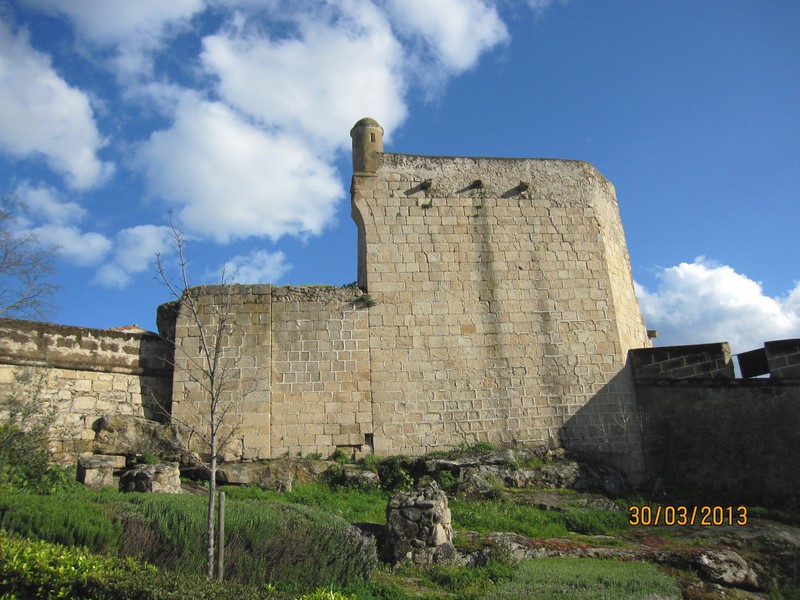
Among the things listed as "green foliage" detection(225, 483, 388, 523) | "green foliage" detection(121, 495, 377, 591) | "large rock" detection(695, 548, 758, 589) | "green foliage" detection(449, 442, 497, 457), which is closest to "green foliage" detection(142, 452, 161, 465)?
"green foliage" detection(225, 483, 388, 523)

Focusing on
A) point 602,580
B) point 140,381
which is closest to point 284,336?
point 140,381

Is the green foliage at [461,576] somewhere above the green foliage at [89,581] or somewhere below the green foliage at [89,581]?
below

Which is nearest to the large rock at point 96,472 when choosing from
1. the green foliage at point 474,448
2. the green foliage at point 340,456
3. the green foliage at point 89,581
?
the green foliage at point 340,456

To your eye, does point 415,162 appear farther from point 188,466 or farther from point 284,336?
point 188,466

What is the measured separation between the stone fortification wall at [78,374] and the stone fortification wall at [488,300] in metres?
5.03

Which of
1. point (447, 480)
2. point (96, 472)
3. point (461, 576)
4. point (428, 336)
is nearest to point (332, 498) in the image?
point (447, 480)

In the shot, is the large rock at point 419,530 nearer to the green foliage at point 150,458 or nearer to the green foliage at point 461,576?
the green foliage at point 461,576

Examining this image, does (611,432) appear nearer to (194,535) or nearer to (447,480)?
(447,480)

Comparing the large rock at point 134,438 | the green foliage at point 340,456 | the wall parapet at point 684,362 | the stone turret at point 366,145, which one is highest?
the stone turret at point 366,145

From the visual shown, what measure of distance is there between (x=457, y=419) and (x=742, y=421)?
612cm

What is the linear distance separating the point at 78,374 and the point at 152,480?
378 centimetres

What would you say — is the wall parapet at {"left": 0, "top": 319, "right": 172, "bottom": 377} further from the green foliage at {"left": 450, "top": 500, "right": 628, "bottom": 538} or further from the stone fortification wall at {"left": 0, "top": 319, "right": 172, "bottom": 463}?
the green foliage at {"left": 450, "top": 500, "right": 628, "bottom": 538}

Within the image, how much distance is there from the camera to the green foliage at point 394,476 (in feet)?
43.6

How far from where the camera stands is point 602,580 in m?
7.98
